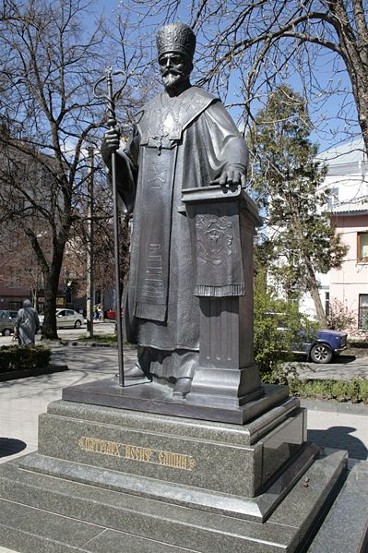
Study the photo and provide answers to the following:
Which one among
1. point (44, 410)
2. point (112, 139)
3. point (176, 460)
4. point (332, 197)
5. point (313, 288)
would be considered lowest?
point (44, 410)

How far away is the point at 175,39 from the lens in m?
4.19

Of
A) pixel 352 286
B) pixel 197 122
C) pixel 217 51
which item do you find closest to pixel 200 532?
pixel 197 122

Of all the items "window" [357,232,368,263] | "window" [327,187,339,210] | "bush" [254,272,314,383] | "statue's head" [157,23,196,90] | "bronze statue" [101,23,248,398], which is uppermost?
"window" [327,187,339,210]

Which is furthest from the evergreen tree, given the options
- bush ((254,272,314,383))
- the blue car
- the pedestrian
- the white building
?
bush ((254,272,314,383))

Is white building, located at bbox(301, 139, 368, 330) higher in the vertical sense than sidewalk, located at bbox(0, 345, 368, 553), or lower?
higher

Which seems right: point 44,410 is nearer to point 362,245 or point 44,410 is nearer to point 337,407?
point 337,407

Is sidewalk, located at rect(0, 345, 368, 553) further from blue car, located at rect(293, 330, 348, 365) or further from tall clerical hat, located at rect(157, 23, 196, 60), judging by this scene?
blue car, located at rect(293, 330, 348, 365)

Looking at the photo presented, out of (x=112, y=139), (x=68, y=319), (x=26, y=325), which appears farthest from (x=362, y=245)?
(x=112, y=139)

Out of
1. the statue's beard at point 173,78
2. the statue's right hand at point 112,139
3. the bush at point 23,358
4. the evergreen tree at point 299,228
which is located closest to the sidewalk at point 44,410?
the bush at point 23,358

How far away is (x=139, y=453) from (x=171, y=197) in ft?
6.25

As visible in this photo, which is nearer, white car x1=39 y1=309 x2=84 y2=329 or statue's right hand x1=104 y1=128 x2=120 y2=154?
statue's right hand x1=104 y1=128 x2=120 y2=154

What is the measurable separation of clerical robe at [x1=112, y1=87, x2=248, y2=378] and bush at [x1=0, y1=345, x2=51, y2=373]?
921 cm

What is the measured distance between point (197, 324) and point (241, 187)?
1.08m

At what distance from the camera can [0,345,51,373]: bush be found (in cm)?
1276
